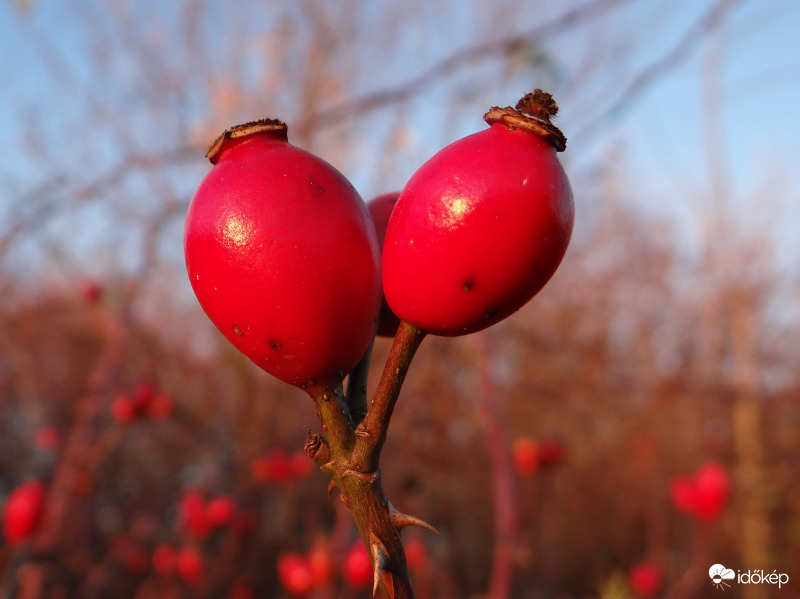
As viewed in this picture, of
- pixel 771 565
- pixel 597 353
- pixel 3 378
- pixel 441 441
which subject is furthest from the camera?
pixel 597 353

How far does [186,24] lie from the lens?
5992mm

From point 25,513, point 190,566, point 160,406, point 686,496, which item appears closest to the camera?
point 25,513

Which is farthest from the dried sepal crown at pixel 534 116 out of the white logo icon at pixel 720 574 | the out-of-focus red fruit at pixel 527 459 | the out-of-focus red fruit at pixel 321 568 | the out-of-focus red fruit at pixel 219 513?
the out-of-focus red fruit at pixel 219 513

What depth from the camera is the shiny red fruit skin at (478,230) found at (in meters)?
0.42

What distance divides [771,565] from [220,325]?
6.57 m

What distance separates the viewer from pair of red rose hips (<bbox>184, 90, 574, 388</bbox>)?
0.42 meters

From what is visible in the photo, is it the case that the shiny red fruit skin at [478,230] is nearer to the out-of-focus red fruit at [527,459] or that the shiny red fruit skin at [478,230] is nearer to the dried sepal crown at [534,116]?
the dried sepal crown at [534,116]

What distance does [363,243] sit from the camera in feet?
1.53

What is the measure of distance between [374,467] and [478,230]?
188 millimetres

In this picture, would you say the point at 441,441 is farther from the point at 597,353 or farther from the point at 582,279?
the point at 582,279

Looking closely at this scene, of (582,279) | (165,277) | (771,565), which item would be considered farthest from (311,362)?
(582,279)

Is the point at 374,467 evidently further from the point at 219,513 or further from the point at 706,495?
the point at 219,513

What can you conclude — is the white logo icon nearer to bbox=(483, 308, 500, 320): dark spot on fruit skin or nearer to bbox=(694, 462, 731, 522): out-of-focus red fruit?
bbox=(694, 462, 731, 522): out-of-focus red fruit

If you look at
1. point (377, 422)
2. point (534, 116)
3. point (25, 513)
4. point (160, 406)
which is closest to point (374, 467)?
point (377, 422)
